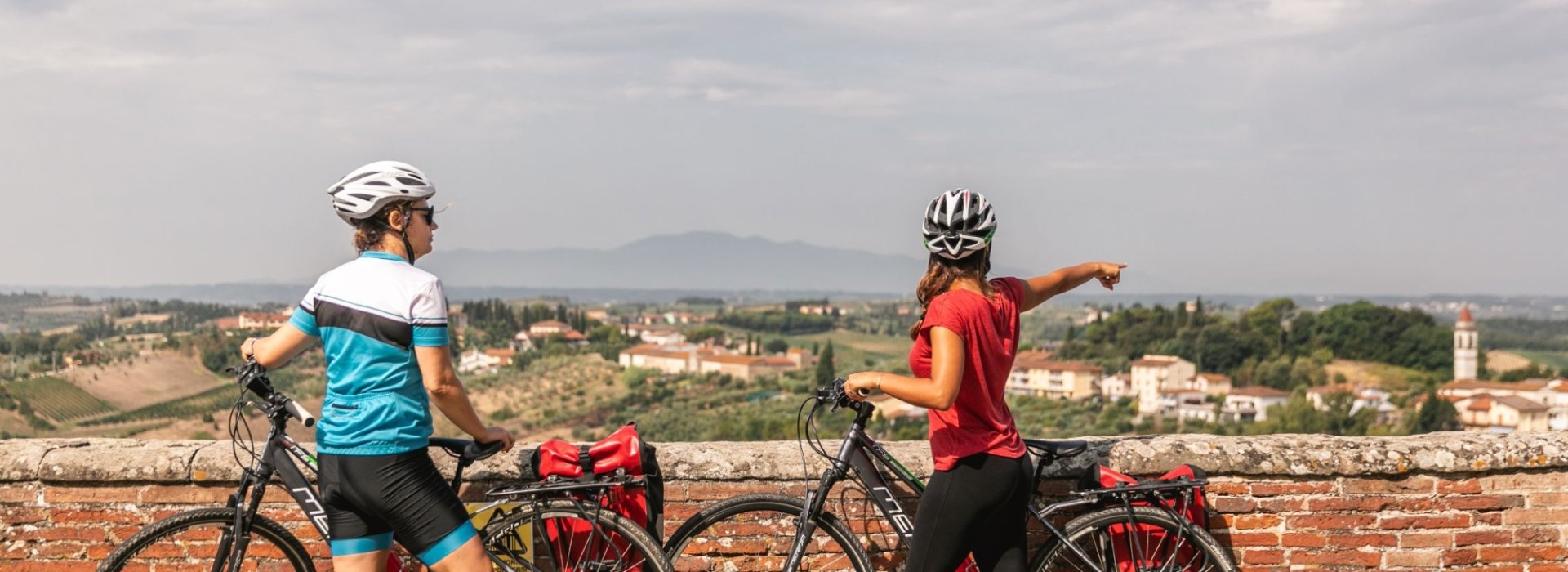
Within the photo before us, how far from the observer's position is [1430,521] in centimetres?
437

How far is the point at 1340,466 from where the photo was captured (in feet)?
14.1

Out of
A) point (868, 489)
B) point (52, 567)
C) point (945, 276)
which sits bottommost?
point (52, 567)

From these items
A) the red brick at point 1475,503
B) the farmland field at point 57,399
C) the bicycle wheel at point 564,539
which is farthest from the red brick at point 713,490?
the farmland field at point 57,399

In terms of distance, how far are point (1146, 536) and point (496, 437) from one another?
2.24 meters

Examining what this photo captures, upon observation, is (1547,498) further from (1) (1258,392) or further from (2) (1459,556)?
(1) (1258,392)

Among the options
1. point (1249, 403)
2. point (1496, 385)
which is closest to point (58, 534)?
point (1249, 403)

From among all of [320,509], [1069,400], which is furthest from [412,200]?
[1069,400]

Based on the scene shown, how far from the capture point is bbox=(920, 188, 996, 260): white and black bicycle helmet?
3.18m

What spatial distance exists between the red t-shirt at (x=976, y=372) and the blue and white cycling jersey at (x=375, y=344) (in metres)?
1.33

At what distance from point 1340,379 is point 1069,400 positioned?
23418 millimetres

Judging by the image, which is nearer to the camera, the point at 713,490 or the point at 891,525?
the point at 891,525

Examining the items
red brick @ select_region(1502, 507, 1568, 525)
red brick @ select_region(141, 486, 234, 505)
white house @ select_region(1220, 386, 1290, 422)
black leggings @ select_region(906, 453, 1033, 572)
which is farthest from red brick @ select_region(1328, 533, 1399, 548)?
white house @ select_region(1220, 386, 1290, 422)

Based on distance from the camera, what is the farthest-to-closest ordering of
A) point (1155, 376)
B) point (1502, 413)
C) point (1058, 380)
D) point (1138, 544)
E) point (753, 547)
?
point (1058, 380)
point (1155, 376)
point (1502, 413)
point (753, 547)
point (1138, 544)

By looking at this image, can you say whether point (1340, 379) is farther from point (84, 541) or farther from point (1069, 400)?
point (84, 541)
